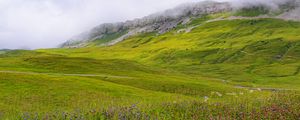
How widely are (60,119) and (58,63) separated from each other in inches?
3640

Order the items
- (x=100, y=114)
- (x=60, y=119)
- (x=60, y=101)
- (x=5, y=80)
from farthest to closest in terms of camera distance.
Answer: (x=5, y=80) < (x=60, y=101) < (x=100, y=114) < (x=60, y=119)

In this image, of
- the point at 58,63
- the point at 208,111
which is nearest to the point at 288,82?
the point at 58,63

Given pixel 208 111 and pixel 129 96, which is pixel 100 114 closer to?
pixel 208 111

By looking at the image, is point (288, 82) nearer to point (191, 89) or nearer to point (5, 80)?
point (191, 89)

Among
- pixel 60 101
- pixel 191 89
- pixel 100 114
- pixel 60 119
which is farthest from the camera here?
pixel 191 89

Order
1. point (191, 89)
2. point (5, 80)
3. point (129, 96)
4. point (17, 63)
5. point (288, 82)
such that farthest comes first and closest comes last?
point (288, 82), point (17, 63), point (191, 89), point (5, 80), point (129, 96)

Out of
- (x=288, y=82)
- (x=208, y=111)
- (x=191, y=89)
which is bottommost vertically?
(x=288, y=82)

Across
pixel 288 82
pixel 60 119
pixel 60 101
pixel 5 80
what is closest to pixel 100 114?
pixel 60 119

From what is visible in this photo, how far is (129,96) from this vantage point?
51719 mm

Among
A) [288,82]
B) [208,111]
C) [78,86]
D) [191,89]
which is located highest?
[208,111]

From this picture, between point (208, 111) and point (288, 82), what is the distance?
159648 millimetres

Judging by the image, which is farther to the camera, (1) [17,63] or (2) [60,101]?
(1) [17,63]

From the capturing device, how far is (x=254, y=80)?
174 m

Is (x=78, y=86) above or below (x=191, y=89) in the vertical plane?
above
